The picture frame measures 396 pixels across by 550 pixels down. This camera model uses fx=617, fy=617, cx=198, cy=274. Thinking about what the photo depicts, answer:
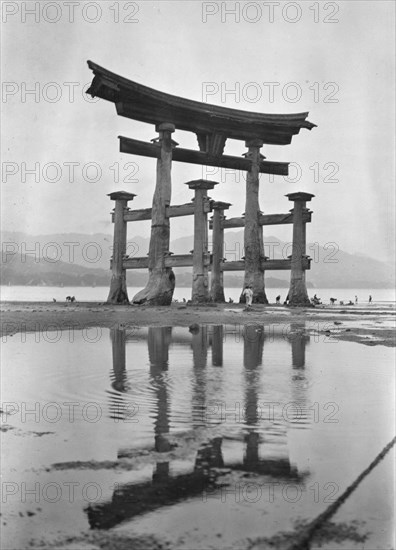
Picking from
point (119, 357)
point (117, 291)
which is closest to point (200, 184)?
point (117, 291)

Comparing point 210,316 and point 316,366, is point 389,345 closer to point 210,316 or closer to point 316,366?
point 316,366

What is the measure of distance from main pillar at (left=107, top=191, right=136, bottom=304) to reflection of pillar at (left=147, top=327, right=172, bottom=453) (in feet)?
43.9

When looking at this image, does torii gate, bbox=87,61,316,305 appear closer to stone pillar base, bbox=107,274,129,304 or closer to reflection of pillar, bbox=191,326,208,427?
stone pillar base, bbox=107,274,129,304

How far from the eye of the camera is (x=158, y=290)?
925 inches

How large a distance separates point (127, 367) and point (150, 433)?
12.2 feet

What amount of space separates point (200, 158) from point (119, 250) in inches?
243

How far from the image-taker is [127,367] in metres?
8.41

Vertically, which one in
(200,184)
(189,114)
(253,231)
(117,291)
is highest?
(189,114)

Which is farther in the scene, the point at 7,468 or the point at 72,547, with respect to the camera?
the point at 7,468

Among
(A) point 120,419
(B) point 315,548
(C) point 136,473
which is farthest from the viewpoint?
(A) point 120,419

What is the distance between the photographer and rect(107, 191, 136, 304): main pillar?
92.3 feet

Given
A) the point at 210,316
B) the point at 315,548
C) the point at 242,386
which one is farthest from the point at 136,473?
the point at 210,316

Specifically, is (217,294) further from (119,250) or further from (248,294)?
(119,250)

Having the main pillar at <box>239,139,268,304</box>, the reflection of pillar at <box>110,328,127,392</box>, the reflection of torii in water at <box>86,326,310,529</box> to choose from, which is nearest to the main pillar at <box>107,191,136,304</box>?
the main pillar at <box>239,139,268,304</box>
